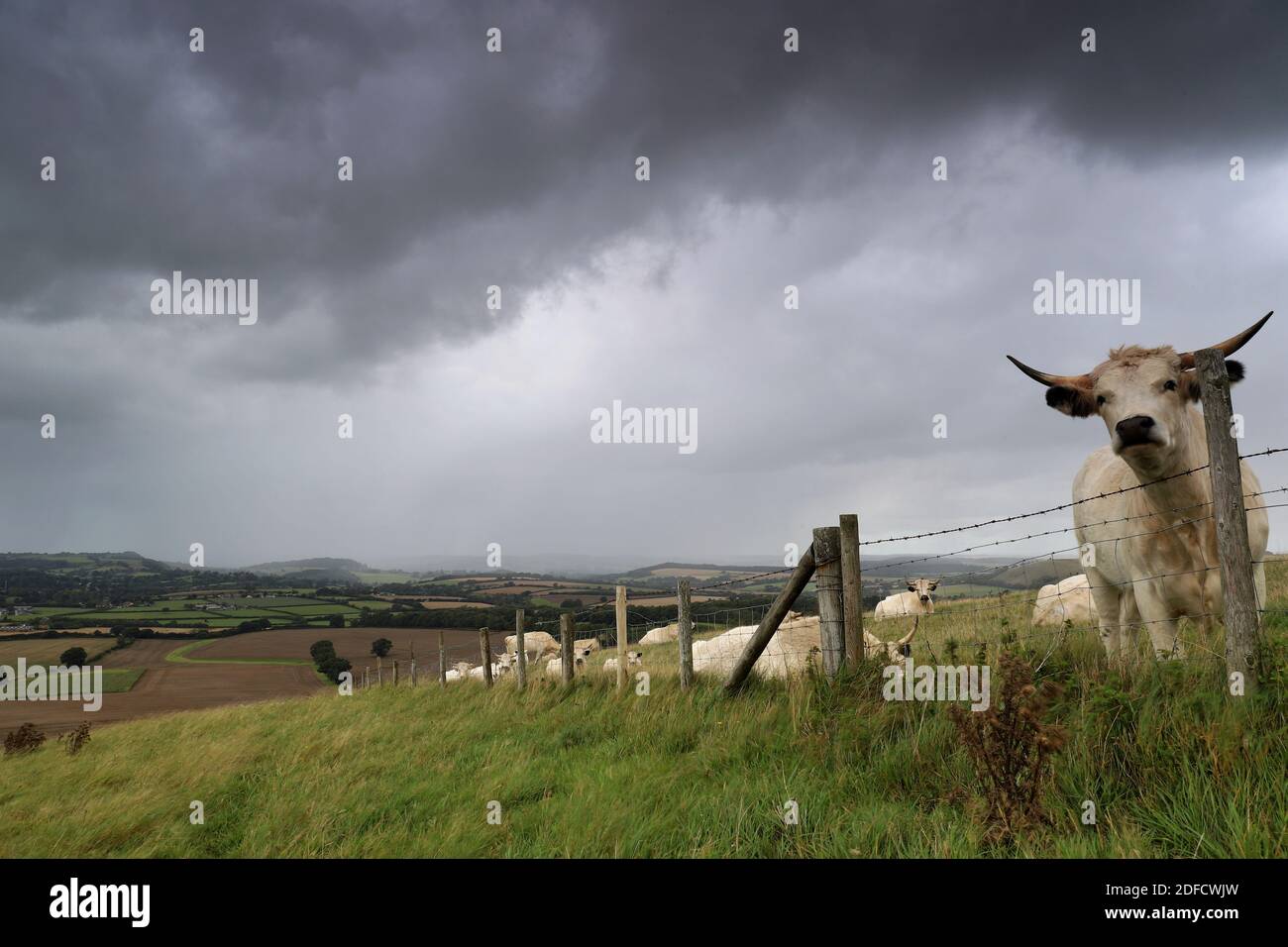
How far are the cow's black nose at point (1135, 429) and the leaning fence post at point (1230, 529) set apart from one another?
30.0 inches

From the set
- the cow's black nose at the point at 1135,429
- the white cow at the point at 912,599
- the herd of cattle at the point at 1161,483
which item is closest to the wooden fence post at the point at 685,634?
the herd of cattle at the point at 1161,483

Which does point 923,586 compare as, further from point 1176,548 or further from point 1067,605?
point 1176,548

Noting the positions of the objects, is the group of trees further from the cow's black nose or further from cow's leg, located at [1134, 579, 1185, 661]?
the cow's black nose

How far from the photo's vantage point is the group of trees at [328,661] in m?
34.0

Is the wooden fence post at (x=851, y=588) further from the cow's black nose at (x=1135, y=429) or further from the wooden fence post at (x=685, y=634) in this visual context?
the wooden fence post at (x=685, y=634)

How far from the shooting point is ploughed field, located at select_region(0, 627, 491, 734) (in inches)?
998

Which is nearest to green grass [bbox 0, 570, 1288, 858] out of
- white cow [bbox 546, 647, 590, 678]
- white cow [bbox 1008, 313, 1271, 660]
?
white cow [bbox 1008, 313, 1271, 660]

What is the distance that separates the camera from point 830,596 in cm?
602

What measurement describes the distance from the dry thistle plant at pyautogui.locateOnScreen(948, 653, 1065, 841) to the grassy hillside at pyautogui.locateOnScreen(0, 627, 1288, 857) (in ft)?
0.35

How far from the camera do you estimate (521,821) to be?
14.7 feet
